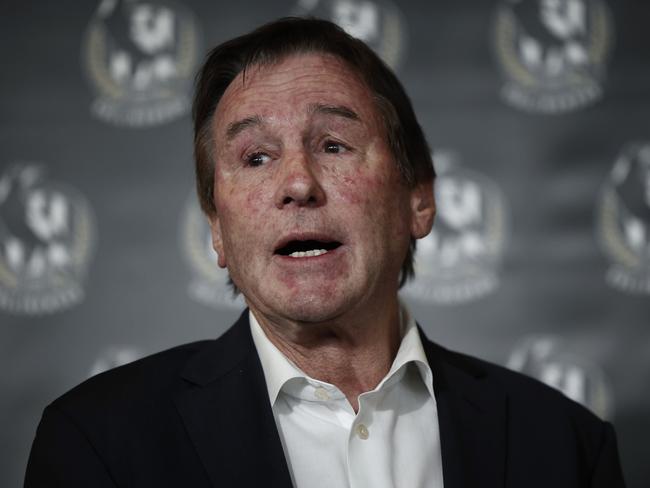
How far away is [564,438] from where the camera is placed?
1786 millimetres

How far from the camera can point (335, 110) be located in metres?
1.72

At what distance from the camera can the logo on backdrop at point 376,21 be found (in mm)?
2938

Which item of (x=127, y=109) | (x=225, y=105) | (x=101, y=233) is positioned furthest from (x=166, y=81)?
(x=225, y=105)

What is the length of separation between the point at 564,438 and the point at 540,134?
1.37 meters

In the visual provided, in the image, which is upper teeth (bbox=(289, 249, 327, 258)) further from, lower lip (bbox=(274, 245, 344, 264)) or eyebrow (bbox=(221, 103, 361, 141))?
eyebrow (bbox=(221, 103, 361, 141))

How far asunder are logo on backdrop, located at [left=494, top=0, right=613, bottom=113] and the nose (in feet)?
4.88

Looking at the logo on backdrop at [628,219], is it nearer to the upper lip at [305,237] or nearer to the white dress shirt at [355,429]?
the white dress shirt at [355,429]

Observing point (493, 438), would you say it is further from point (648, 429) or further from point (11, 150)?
point (11, 150)

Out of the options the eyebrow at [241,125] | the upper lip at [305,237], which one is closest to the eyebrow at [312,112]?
the eyebrow at [241,125]

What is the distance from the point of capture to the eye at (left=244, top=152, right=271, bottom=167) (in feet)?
5.58

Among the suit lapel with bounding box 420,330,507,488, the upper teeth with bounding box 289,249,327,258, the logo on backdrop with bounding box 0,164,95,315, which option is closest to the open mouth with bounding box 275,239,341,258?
the upper teeth with bounding box 289,249,327,258

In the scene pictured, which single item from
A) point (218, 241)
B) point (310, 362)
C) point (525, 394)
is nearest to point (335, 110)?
point (218, 241)

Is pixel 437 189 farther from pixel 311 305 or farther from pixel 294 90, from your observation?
pixel 311 305

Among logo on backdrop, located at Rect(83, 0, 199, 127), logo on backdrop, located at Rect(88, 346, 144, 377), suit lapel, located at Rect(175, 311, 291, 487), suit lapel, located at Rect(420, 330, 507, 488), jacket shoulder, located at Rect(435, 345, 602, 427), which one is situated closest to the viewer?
suit lapel, located at Rect(175, 311, 291, 487)
